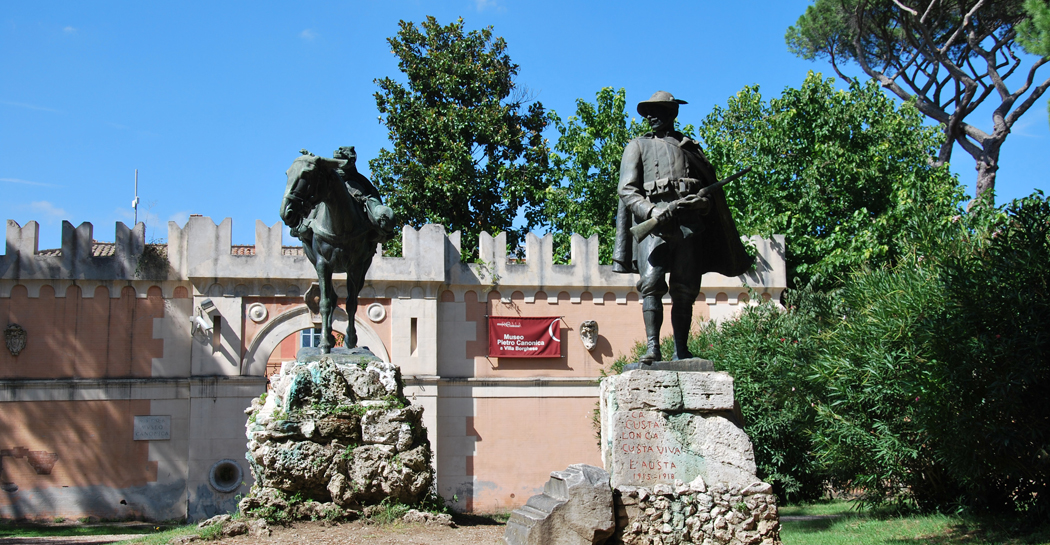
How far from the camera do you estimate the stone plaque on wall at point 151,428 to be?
18.3m

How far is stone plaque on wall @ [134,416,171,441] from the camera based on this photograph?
1830 centimetres

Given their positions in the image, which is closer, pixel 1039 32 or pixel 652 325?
pixel 652 325

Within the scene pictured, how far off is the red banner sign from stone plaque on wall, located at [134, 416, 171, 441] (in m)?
6.67

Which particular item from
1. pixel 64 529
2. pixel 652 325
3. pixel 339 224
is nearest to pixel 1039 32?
pixel 652 325

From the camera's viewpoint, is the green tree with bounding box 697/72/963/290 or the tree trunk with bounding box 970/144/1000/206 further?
the tree trunk with bounding box 970/144/1000/206

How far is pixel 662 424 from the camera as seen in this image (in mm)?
7020

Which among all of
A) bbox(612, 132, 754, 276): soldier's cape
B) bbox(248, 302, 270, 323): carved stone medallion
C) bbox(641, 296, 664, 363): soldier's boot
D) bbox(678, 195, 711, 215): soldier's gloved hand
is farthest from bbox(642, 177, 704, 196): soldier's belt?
bbox(248, 302, 270, 323): carved stone medallion

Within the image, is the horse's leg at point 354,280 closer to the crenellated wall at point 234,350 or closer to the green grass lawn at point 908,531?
the green grass lawn at point 908,531

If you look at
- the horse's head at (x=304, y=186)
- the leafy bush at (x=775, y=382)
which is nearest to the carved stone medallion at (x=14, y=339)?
the horse's head at (x=304, y=186)

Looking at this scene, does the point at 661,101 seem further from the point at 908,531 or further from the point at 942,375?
the point at 908,531

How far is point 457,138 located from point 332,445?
18.3 m

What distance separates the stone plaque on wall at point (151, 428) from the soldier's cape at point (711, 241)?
13673mm

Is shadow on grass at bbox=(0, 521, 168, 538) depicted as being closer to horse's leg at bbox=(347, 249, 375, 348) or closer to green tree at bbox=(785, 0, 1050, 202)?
horse's leg at bbox=(347, 249, 375, 348)

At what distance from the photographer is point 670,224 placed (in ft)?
23.6
